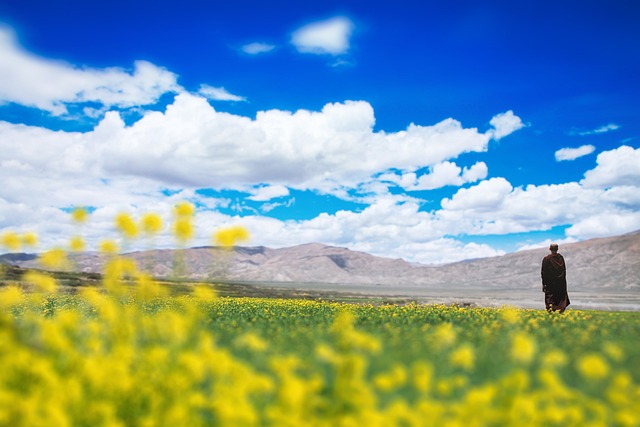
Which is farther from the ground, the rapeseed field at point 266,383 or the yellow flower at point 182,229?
the yellow flower at point 182,229

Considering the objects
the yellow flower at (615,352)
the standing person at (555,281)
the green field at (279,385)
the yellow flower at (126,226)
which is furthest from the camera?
the standing person at (555,281)

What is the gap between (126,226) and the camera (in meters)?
6.88

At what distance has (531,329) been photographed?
11391 mm

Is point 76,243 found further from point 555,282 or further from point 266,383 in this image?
point 555,282

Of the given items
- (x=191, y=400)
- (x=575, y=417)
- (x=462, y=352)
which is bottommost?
(x=575, y=417)

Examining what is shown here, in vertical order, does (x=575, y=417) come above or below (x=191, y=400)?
below

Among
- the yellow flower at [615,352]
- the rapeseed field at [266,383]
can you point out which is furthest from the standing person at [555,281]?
the yellow flower at [615,352]

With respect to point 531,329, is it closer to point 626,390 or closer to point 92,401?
point 626,390

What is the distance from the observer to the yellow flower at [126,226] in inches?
270

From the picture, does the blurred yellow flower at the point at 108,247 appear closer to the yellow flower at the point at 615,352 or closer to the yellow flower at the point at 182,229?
the yellow flower at the point at 182,229

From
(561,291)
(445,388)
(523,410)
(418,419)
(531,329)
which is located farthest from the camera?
(561,291)

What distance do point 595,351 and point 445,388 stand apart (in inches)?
174

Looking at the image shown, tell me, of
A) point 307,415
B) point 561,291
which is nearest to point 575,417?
point 307,415

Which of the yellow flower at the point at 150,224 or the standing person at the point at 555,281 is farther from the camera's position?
the standing person at the point at 555,281
